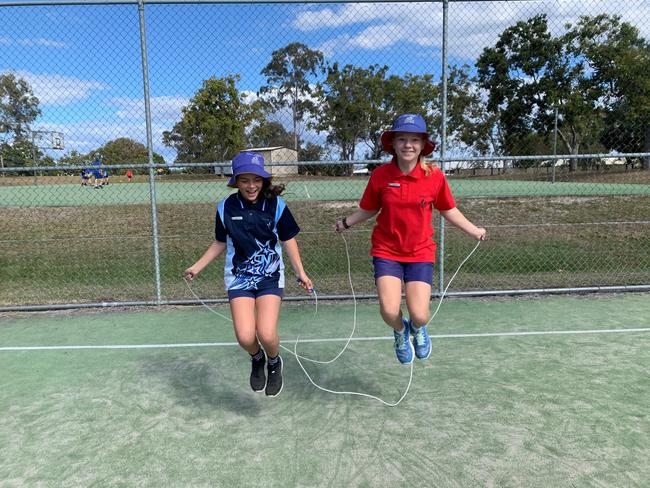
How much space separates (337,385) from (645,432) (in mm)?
2221

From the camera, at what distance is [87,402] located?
3891 mm

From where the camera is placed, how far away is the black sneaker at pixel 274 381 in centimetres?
376

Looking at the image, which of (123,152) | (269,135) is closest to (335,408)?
(269,135)

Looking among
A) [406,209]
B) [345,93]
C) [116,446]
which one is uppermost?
[345,93]

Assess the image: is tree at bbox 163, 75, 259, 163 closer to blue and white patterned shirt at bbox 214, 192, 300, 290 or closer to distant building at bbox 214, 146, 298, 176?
distant building at bbox 214, 146, 298, 176

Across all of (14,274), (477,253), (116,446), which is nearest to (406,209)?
(116,446)

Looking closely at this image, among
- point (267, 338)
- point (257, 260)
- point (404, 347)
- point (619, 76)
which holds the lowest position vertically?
point (404, 347)

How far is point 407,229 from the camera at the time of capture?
12.7ft

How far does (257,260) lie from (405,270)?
3.89 ft

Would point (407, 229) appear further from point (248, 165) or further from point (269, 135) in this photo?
point (269, 135)

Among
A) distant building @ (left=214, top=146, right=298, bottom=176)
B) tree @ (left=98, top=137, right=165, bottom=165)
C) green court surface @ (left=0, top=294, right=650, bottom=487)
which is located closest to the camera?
green court surface @ (left=0, top=294, right=650, bottom=487)

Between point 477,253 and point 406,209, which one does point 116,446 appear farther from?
point 477,253

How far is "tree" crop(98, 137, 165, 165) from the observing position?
659cm

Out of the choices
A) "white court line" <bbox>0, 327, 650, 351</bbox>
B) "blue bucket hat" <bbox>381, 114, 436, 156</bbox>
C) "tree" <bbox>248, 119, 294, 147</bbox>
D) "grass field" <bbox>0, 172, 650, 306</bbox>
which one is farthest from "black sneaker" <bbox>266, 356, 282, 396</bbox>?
"tree" <bbox>248, 119, 294, 147</bbox>
